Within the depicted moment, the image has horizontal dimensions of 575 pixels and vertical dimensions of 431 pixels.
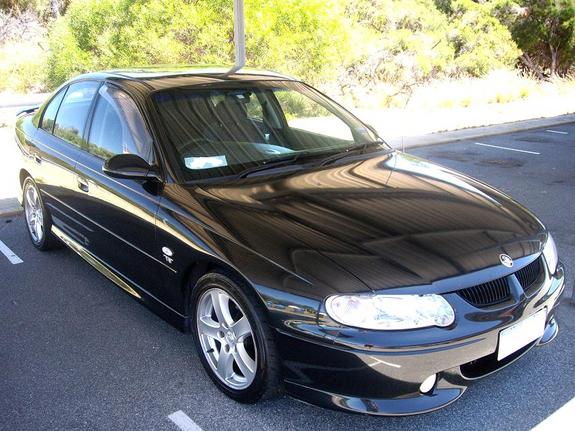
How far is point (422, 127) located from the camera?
11820 mm

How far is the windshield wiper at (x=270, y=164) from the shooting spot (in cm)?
329

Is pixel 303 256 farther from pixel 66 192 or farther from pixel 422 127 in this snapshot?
pixel 422 127

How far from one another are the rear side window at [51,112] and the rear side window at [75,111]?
0.09 metres

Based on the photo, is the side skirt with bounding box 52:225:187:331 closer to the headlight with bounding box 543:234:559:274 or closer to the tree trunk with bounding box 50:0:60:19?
the headlight with bounding box 543:234:559:274

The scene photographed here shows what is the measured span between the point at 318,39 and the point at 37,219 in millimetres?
9227

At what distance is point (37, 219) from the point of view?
4973 millimetres

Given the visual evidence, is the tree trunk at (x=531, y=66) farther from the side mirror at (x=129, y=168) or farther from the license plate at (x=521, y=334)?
the side mirror at (x=129, y=168)

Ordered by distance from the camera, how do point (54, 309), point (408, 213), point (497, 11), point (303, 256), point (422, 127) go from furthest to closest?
point (497, 11) → point (422, 127) → point (54, 309) → point (408, 213) → point (303, 256)

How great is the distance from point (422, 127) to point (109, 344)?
31.2 ft

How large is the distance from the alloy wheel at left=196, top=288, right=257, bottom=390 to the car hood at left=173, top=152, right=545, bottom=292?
369 mm

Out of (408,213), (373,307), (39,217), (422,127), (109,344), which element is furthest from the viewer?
(422,127)

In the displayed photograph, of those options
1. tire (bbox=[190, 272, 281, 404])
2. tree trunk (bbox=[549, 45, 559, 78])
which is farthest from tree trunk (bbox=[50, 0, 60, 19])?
tire (bbox=[190, 272, 281, 404])

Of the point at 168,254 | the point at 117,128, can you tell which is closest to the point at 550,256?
the point at 168,254

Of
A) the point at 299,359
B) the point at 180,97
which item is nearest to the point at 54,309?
the point at 180,97
